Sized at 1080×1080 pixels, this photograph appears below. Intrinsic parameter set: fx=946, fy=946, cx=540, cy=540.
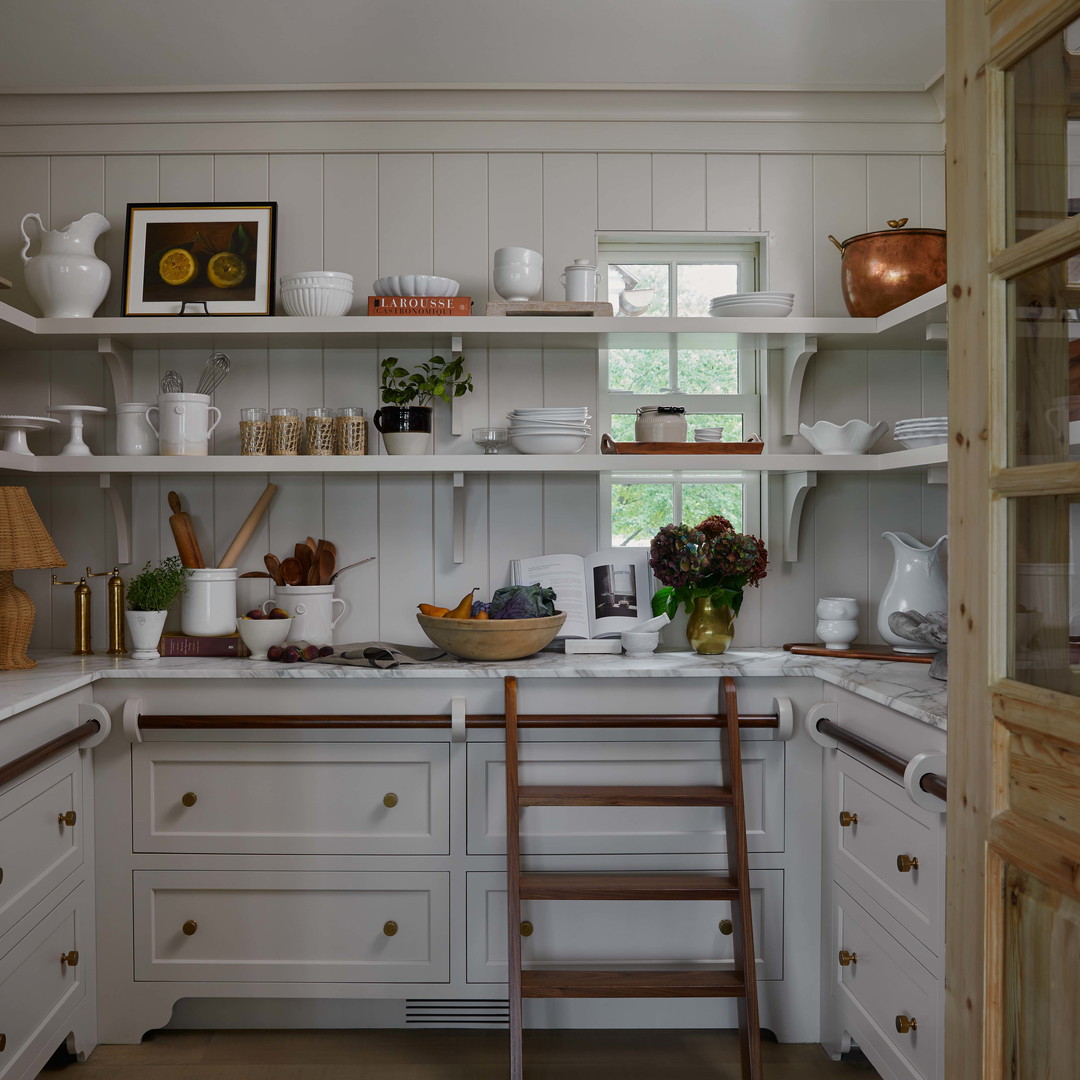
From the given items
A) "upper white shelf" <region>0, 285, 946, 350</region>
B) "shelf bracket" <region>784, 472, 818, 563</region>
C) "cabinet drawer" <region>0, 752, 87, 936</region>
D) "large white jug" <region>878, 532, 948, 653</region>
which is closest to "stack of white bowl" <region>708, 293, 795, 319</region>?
"upper white shelf" <region>0, 285, 946, 350</region>

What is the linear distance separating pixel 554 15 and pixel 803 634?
5.99 ft

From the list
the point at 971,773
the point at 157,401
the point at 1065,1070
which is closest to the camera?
the point at 1065,1070

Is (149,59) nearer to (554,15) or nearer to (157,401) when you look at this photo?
(157,401)

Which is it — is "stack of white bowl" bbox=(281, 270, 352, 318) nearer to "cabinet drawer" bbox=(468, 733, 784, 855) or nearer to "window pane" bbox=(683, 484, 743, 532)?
"window pane" bbox=(683, 484, 743, 532)

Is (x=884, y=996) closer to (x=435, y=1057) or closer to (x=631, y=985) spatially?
(x=631, y=985)

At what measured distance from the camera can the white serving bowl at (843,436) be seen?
2.61m

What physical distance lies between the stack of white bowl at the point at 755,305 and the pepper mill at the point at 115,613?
72.6 inches

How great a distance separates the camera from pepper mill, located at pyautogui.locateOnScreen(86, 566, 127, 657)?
8.68 ft

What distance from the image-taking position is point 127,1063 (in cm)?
224

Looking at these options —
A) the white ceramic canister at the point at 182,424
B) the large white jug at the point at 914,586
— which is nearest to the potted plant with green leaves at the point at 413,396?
the white ceramic canister at the point at 182,424

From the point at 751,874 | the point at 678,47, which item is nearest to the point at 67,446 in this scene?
the point at 678,47

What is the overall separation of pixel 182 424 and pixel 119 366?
0.95ft

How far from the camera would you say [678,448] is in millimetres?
2578

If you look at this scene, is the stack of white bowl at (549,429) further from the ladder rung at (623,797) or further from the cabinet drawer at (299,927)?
the cabinet drawer at (299,927)
